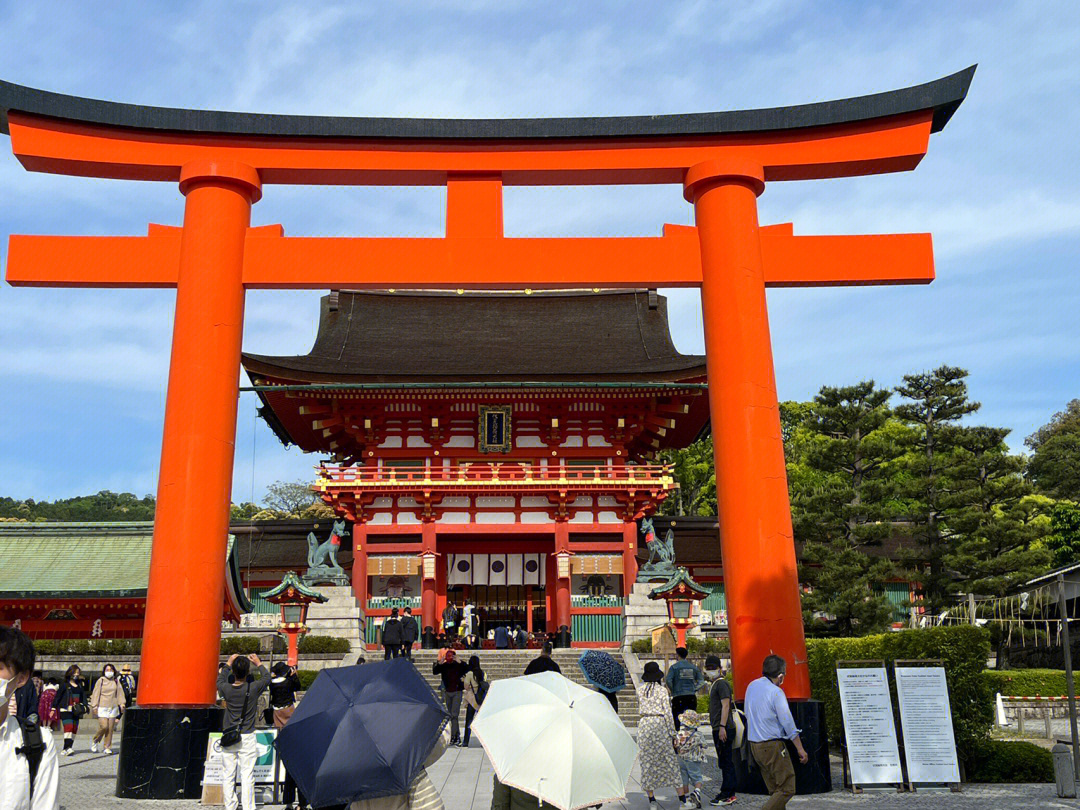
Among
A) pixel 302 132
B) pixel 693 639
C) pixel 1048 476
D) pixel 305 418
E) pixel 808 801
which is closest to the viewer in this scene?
pixel 808 801

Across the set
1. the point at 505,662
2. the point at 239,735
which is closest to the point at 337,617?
the point at 505,662

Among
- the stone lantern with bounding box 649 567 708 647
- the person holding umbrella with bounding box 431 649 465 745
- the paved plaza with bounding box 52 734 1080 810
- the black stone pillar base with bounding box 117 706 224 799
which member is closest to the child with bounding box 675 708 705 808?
the paved plaza with bounding box 52 734 1080 810

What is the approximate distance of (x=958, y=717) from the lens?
9.99 metres

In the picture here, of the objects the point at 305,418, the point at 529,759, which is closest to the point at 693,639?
the point at 305,418

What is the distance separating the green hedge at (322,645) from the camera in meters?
21.2

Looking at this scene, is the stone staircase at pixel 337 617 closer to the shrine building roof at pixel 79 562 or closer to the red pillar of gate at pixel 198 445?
the shrine building roof at pixel 79 562

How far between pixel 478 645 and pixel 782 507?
17470 millimetres

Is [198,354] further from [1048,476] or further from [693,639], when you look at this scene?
[1048,476]

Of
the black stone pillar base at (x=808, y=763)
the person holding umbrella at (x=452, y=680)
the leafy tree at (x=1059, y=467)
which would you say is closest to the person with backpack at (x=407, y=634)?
the person holding umbrella at (x=452, y=680)

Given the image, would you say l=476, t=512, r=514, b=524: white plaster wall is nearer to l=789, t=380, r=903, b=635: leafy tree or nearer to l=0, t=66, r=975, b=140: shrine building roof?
l=789, t=380, r=903, b=635: leafy tree

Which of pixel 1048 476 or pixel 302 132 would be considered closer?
pixel 302 132

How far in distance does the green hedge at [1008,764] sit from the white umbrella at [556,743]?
6768mm

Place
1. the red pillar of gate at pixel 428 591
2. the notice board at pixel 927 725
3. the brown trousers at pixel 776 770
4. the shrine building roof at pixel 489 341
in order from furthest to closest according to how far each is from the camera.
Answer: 1. the shrine building roof at pixel 489 341
2. the red pillar of gate at pixel 428 591
3. the notice board at pixel 927 725
4. the brown trousers at pixel 776 770

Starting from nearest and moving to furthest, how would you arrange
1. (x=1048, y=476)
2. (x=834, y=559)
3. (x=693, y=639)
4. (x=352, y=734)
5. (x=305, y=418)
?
(x=352, y=734) < (x=693, y=639) < (x=834, y=559) < (x=305, y=418) < (x=1048, y=476)
